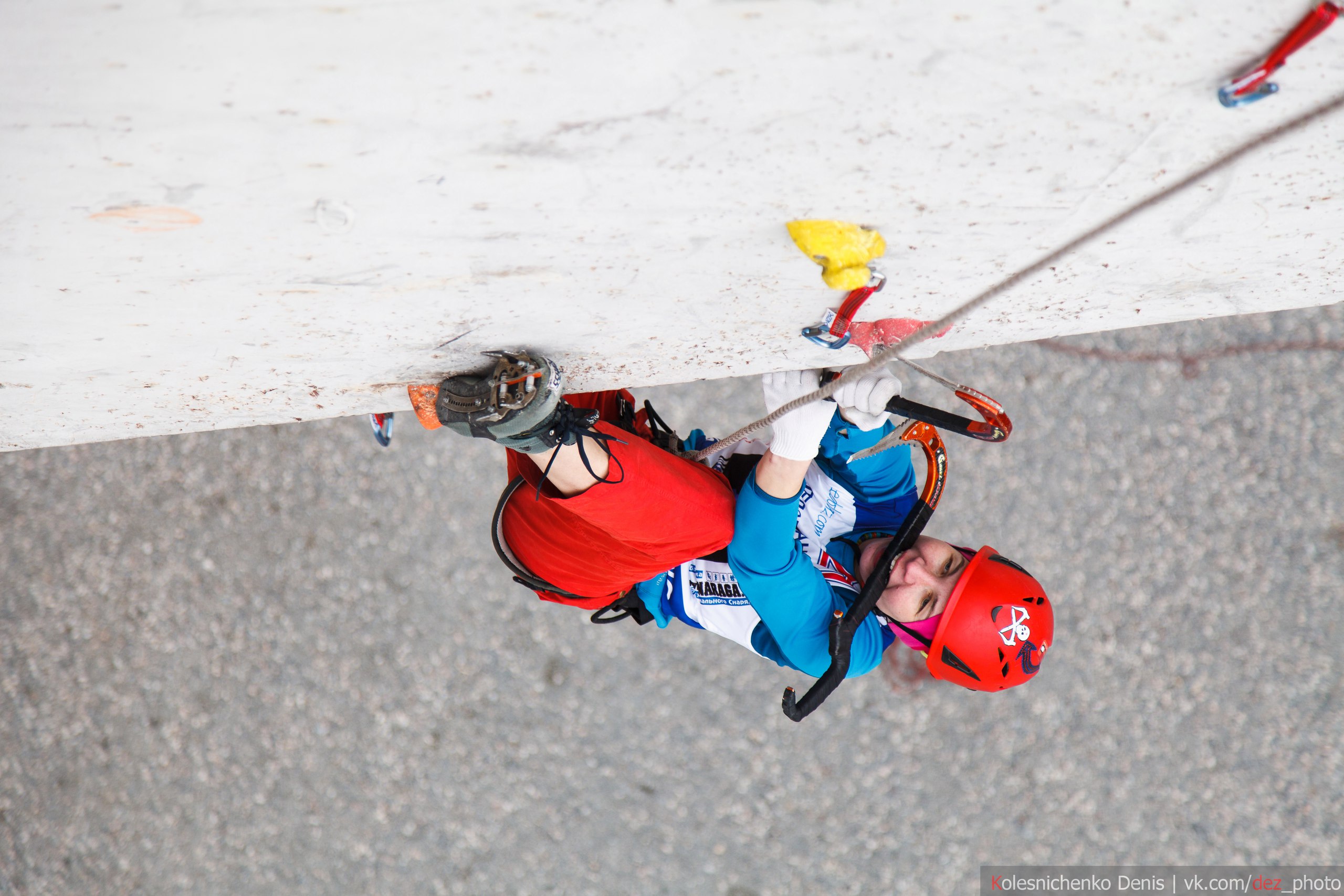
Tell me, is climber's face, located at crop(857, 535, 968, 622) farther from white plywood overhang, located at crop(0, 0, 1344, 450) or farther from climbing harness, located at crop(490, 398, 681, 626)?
white plywood overhang, located at crop(0, 0, 1344, 450)

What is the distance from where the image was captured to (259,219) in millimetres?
900

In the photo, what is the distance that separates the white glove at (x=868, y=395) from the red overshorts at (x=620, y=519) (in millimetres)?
277

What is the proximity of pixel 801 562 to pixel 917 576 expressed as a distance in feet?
1.04

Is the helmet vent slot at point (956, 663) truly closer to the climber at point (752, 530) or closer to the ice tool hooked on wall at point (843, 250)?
the climber at point (752, 530)

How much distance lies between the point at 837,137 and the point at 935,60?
0.12m

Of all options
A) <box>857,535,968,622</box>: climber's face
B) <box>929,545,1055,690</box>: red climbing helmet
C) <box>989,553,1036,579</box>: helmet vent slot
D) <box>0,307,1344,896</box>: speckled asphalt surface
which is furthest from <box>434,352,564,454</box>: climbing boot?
<box>0,307,1344,896</box>: speckled asphalt surface

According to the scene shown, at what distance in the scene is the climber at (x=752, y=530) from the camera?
126cm

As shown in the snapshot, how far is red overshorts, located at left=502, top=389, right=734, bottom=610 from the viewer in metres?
1.31

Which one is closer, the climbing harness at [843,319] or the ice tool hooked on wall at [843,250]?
the ice tool hooked on wall at [843,250]

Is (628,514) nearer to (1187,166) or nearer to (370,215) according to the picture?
(370,215)

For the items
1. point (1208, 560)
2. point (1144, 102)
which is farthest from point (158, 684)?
point (1208, 560)

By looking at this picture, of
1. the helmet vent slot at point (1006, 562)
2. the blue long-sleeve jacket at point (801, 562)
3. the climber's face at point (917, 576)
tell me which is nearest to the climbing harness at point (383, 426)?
the blue long-sleeve jacket at point (801, 562)

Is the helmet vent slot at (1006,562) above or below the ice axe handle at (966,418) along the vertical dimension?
below

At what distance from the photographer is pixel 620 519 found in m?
1.32
